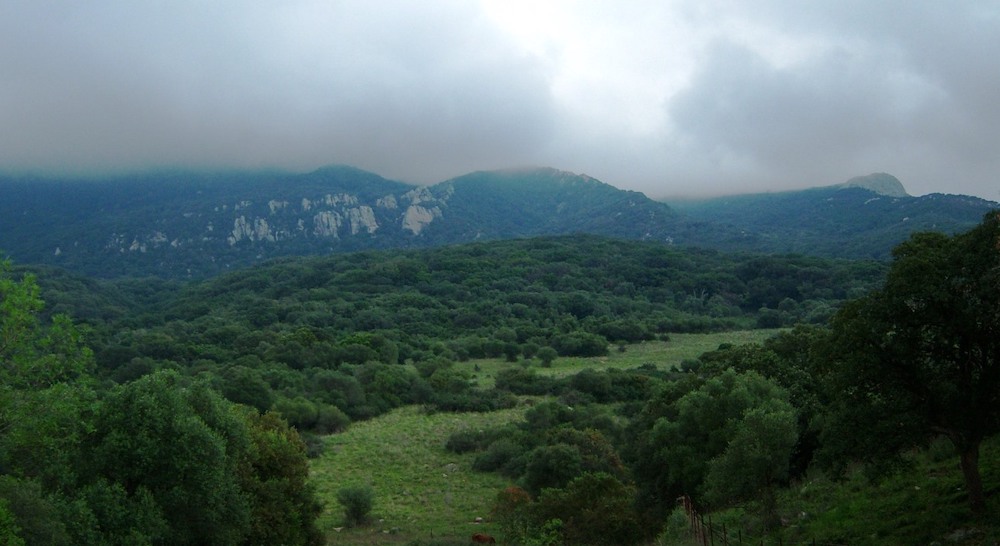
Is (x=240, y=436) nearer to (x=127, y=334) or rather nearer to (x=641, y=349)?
(x=641, y=349)

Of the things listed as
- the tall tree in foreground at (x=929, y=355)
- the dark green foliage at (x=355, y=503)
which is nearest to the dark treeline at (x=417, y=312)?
the dark green foliage at (x=355, y=503)

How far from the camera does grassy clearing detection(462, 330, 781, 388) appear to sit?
75875 mm

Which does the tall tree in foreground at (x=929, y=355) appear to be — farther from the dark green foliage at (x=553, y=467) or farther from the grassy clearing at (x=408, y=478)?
the dark green foliage at (x=553, y=467)

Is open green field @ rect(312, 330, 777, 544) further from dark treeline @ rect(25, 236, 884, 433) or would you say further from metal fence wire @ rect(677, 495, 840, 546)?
metal fence wire @ rect(677, 495, 840, 546)

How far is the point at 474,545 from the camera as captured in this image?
23828 mm

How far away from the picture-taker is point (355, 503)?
2983cm

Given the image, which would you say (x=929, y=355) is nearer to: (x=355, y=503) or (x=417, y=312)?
(x=355, y=503)

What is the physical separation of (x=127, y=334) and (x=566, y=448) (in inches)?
3407

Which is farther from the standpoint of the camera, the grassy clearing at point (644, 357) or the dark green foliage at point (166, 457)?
the grassy clearing at point (644, 357)

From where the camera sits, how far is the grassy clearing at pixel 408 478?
94.1ft

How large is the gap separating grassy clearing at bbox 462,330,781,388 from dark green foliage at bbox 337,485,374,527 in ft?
125

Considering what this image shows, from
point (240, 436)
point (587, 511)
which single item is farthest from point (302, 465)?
point (587, 511)

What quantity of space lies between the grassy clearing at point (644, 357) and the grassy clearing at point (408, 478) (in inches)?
629

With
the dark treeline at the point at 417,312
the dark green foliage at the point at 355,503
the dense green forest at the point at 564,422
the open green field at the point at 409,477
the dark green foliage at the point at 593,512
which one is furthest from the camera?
the dark treeline at the point at 417,312
